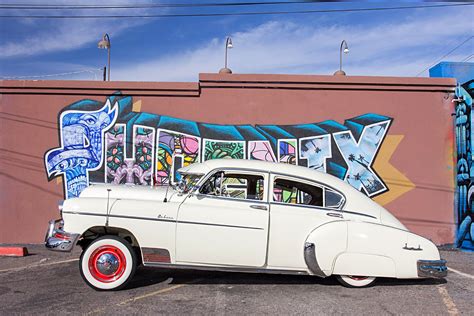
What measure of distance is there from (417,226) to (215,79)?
5.47 meters

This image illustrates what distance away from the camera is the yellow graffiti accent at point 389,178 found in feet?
32.5

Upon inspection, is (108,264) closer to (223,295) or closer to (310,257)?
(223,295)

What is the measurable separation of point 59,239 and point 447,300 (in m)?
4.89

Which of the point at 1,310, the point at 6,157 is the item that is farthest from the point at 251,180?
the point at 6,157

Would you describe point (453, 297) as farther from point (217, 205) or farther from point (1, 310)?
point (1, 310)

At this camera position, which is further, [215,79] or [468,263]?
[215,79]

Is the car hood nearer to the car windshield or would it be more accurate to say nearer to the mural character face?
the car windshield

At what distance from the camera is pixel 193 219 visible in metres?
5.71


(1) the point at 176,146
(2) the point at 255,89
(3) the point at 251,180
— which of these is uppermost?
(2) the point at 255,89

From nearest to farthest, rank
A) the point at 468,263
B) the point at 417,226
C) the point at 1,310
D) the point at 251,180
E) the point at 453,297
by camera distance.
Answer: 1. the point at 1,310
2. the point at 453,297
3. the point at 251,180
4. the point at 468,263
5. the point at 417,226

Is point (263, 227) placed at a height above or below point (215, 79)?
below

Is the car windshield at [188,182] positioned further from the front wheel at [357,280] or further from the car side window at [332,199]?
the front wheel at [357,280]

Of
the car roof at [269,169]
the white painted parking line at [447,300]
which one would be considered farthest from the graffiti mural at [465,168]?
the car roof at [269,169]

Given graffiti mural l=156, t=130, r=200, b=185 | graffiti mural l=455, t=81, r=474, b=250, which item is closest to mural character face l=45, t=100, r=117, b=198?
graffiti mural l=156, t=130, r=200, b=185
